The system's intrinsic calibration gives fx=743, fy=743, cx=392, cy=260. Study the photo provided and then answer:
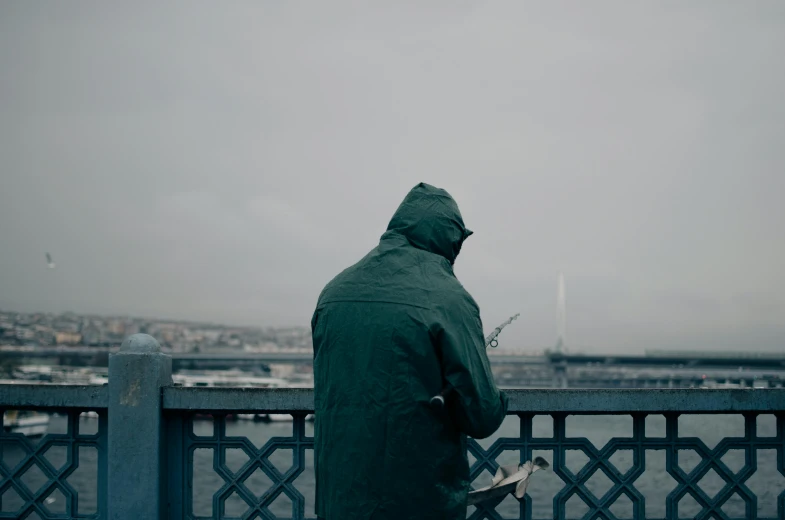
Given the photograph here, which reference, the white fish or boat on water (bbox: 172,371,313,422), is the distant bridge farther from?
the white fish

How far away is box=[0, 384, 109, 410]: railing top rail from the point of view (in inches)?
166

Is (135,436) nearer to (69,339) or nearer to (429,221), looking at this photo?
(429,221)

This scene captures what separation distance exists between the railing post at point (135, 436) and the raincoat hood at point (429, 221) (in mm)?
2009

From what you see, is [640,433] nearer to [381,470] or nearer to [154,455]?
[381,470]

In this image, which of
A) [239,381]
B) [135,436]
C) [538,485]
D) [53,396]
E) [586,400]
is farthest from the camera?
[239,381]

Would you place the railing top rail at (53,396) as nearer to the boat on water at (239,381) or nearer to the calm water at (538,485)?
the calm water at (538,485)

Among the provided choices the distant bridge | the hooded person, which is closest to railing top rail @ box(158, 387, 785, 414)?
the hooded person

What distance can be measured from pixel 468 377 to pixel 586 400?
169 centimetres

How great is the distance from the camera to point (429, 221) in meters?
2.82

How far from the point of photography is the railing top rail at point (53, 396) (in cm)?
421

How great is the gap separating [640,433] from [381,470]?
2.06 metres


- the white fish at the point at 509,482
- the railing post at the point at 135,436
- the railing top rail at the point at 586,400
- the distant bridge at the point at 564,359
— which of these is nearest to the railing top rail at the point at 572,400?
the railing top rail at the point at 586,400

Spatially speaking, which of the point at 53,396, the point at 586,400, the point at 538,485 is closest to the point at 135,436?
the point at 53,396

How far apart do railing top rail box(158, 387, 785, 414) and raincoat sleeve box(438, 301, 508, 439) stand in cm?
143
